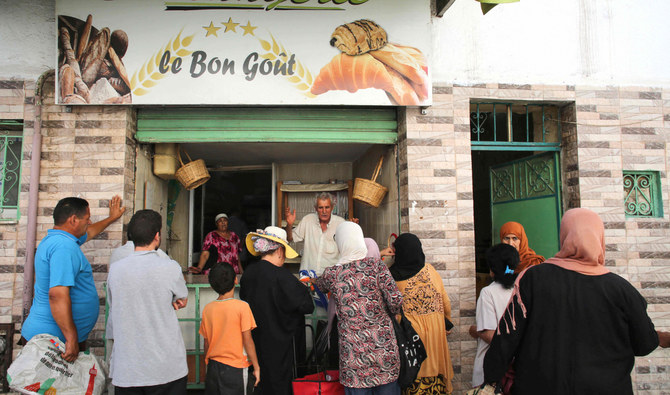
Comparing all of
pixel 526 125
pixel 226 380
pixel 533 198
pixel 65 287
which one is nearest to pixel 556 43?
pixel 526 125

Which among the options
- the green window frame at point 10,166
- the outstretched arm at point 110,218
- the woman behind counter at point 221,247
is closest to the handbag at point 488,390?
the outstretched arm at point 110,218

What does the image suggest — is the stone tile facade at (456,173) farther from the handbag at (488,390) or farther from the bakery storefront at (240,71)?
the handbag at (488,390)

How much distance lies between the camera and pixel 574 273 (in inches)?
89.6

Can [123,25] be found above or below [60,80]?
above

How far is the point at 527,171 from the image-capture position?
16.9ft

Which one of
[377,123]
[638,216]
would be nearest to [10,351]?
[377,123]

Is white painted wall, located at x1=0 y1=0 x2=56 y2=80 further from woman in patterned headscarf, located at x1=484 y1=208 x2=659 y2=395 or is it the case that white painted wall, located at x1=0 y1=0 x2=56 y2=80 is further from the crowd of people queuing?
woman in patterned headscarf, located at x1=484 y1=208 x2=659 y2=395

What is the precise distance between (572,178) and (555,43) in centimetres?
148

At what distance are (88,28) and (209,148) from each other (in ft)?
6.57

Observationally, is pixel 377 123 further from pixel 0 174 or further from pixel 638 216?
pixel 0 174

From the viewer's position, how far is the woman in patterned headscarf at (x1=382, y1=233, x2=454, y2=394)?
3.32m

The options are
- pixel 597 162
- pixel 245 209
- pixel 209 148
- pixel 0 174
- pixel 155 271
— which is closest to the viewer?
pixel 155 271

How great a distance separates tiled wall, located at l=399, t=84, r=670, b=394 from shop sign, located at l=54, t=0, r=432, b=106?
505mm

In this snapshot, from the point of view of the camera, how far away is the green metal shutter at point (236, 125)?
4.42 metres
